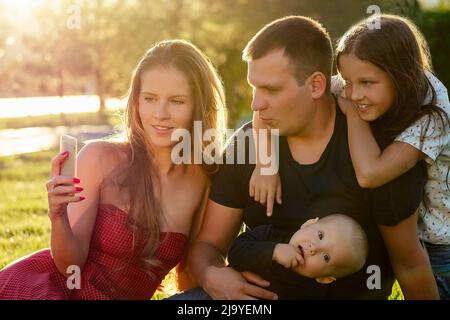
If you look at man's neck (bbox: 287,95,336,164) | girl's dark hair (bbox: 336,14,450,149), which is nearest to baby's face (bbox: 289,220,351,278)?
man's neck (bbox: 287,95,336,164)

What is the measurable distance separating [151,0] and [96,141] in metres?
19.2

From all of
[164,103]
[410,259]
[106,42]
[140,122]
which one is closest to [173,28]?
[106,42]

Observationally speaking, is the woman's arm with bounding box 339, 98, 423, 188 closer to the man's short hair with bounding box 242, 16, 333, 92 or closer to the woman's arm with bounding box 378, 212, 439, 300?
the woman's arm with bounding box 378, 212, 439, 300

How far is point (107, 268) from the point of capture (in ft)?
12.4

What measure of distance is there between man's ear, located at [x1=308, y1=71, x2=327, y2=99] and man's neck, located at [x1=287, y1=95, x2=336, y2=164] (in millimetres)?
49

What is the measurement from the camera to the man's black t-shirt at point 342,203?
11.6ft

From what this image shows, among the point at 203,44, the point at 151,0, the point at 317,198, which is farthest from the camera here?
the point at 151,0

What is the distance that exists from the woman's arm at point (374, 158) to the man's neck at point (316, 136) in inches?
6.8

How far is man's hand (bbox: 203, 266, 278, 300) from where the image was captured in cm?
359

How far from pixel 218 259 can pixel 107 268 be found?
64 cm

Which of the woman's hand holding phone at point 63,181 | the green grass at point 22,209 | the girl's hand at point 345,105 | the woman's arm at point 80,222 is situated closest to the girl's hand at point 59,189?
the woman's hand holding phone at point 63,181
